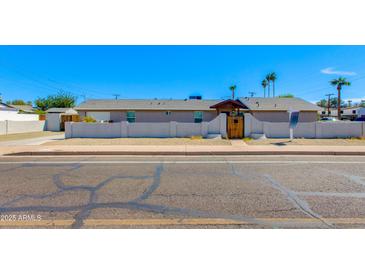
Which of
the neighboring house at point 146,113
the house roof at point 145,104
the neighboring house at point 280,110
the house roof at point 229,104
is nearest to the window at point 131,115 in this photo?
the neighboring house at point 146,113

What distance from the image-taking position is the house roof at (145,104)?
2358 centimetres

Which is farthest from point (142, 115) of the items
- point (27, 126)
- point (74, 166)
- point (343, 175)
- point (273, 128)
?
point (343, 175)

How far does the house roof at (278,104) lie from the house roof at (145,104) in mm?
5264

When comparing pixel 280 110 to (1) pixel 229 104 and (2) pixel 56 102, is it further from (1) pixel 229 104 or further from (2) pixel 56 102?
(2) pixel 56 102

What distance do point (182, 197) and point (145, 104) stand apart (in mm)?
22117

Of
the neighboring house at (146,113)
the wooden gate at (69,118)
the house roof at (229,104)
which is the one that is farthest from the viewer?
the wooden gate at (69,118)

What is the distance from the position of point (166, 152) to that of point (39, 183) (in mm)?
5284

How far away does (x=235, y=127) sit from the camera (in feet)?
47.7

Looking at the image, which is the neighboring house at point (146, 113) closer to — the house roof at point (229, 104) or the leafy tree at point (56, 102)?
the house roof at point (229, 104)

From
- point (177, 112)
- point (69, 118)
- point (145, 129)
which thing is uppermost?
point (177, 112)

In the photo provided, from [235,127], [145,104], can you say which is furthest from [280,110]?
[145,104]

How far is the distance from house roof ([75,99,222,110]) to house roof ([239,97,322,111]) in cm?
526

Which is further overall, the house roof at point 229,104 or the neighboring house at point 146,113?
the neighboring house at point 146,113

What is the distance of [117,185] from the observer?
4.71m
